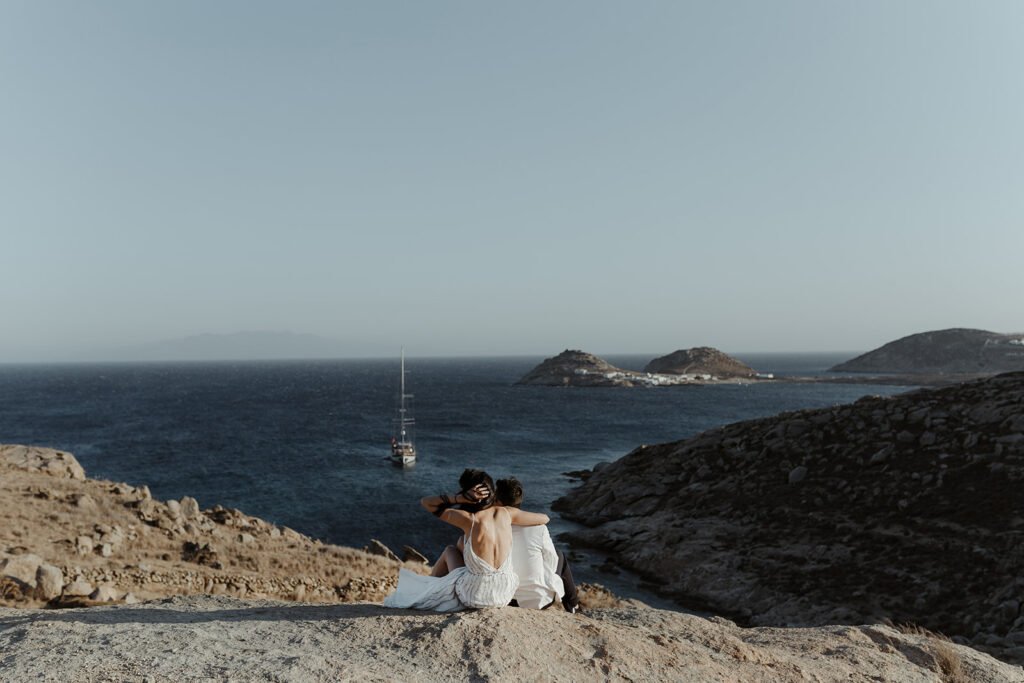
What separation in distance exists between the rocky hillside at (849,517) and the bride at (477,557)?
11.9 meters

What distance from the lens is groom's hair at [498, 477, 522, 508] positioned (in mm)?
8414

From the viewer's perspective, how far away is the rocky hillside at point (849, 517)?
18484 mm

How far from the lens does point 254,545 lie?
19.7m

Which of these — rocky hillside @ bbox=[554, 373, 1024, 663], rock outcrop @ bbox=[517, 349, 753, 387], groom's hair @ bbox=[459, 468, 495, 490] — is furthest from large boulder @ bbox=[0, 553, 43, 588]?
rock outcrop @ bbox=[517, 349, 753, 387]

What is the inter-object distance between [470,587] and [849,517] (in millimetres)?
21263

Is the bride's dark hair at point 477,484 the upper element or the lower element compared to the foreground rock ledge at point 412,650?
upper

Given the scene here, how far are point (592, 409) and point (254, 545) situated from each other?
8935cm

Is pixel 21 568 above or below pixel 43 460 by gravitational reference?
above

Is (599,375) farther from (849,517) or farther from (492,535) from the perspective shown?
(492,535)

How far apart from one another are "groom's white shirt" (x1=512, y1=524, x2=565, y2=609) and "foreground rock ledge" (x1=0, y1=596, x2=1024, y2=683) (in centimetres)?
28

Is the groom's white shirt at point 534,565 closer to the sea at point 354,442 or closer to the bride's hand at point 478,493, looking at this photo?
the bride's hand at point 478,493

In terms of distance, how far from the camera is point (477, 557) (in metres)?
8.12

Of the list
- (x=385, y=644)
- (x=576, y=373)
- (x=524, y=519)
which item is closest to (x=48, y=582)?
(x=385, y=644)

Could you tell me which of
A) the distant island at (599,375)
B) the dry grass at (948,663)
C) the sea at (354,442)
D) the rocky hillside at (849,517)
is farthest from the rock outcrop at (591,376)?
the dry grass at (948,663)
